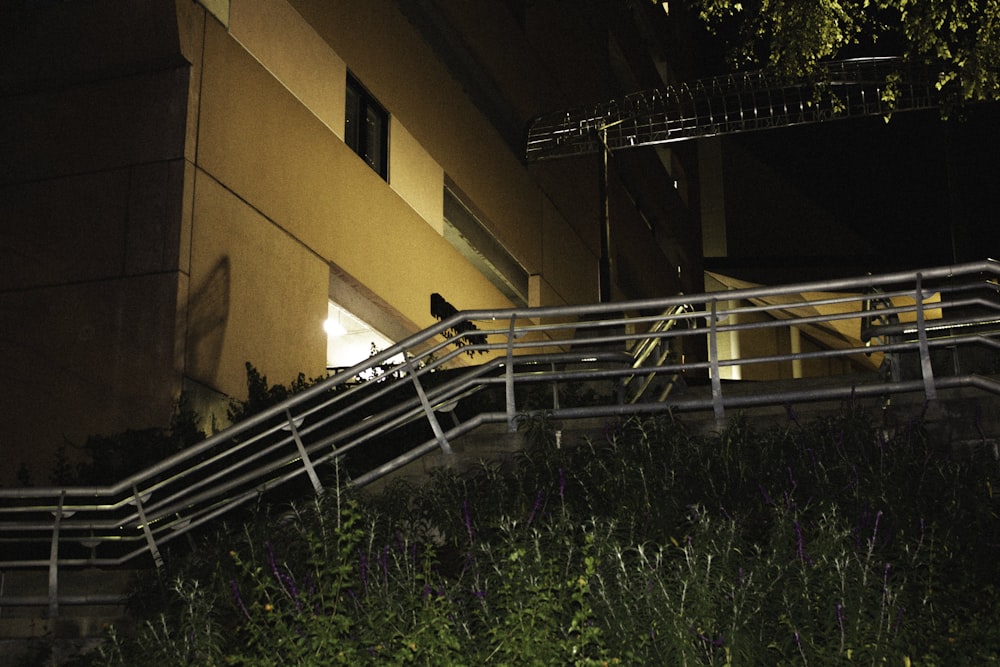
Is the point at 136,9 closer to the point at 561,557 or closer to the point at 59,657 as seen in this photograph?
the point at 59,657

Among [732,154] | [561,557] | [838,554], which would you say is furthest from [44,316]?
[732,154]

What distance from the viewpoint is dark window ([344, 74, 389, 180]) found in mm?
16938

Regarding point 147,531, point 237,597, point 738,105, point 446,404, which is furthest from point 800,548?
point 738,105

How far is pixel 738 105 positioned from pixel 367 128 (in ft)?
20.1

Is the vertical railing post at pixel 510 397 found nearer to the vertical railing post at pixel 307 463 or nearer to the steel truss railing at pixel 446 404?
the steel truss railing at pixel 446 404

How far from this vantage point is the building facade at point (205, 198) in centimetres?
1213

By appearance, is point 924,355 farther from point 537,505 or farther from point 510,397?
point 537,505

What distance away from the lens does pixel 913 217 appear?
35.4m

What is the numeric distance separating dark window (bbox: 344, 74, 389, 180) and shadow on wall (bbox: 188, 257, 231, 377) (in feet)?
14.6

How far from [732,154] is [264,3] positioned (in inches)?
1263

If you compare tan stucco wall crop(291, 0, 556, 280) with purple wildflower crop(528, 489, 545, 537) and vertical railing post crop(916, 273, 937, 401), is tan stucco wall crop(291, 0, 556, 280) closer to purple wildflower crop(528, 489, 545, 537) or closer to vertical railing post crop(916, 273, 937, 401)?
vertical railing post crop(916, 273, 937, 401)

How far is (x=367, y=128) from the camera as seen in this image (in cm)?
1745

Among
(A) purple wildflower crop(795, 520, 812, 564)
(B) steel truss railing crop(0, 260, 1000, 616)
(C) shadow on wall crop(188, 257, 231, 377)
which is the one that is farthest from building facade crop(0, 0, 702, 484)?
(A) purple wildflower crop(795, 520, 812, 564)

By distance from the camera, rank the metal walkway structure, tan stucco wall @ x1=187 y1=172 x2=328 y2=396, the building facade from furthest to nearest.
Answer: the metal walkway structure → tan stucco wall @ x1=187 y1=172 x2=328 y2=396 → the building facade
